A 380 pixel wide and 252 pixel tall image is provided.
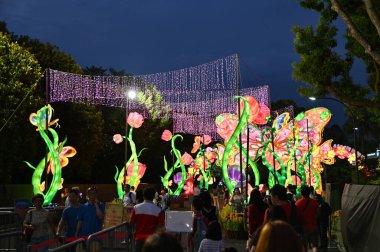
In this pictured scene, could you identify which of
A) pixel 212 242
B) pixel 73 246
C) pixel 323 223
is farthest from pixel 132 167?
pixel 73 246

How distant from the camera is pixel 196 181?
49.9m

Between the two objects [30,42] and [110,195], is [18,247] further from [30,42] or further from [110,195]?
[110,195]

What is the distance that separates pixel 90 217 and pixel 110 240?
30.7 inches

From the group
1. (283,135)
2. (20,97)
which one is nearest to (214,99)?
(283,135)

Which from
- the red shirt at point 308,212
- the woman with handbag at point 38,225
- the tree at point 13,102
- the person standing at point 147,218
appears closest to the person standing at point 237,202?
the red shirt at point 308,212

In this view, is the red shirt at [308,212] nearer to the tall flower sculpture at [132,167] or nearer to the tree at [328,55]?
the tree at [328,55]

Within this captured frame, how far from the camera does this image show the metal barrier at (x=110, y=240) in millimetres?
7684

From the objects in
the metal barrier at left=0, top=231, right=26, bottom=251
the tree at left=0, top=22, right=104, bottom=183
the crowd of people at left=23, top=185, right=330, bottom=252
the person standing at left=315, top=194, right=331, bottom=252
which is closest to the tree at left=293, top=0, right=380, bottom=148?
the person standing at left=315, top=194, right=331, bottom=252

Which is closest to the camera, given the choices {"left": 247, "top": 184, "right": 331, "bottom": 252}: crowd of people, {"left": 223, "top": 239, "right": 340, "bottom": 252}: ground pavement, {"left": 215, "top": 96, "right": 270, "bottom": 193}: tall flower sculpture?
{"left": 247, "top": 184, "right": 331, "bottom": 252}: crowd of people

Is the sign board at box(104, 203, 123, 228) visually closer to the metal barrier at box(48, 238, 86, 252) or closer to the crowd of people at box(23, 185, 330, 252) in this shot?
the crowd of people at box(23, 185, 330, 252)

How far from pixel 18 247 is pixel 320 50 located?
12.5 meters

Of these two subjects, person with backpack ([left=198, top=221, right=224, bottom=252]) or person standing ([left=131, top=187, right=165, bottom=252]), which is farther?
person standing ([left=131, top=187, right=165, bottom=252])

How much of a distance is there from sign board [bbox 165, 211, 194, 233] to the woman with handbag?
215 centimetres

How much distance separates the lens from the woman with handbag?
9.60 m
